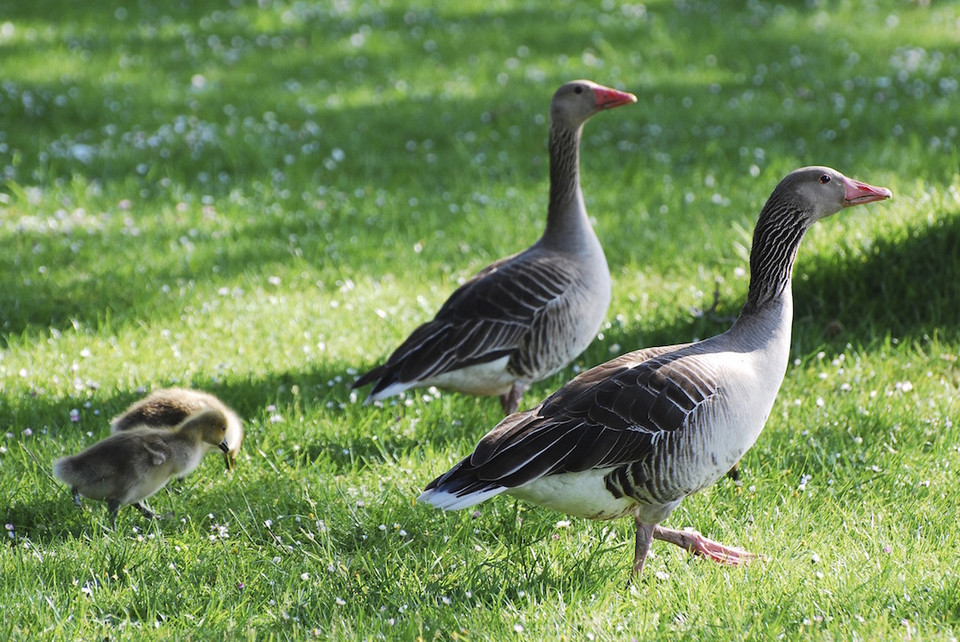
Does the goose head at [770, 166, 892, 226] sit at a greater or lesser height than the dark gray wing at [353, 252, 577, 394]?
greater

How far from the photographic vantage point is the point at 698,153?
9586 mm

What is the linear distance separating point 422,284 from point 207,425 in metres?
2.92

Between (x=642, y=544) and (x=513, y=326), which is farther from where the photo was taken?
(x=513, y=326)

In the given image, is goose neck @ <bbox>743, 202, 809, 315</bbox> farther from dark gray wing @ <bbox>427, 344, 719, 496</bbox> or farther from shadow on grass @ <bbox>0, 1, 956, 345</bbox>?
shadow on grass @ <bbox>0, 1, 956, 345</bbox>

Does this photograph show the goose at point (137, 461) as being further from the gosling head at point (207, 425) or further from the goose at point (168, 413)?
the goose at point (168, 413)

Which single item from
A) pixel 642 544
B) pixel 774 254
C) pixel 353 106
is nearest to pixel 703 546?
pixel 642 544

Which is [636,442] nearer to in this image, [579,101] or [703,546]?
[703,546]

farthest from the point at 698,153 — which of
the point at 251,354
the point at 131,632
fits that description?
the point at 131,632

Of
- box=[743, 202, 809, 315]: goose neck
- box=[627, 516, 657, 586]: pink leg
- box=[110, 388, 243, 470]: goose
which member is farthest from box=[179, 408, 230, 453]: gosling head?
box=[743, 202, 809, 315]: goose neck

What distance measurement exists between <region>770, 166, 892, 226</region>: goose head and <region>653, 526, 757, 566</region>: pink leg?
1418 mm

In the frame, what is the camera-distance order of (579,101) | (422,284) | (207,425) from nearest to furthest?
(207,425) < (579,101) < (422,284)

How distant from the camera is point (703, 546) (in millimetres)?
4152

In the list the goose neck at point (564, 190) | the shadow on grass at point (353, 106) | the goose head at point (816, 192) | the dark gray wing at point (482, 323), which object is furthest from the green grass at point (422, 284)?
the goose head at point (816, 192)

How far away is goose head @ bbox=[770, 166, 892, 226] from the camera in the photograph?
4.37 m
